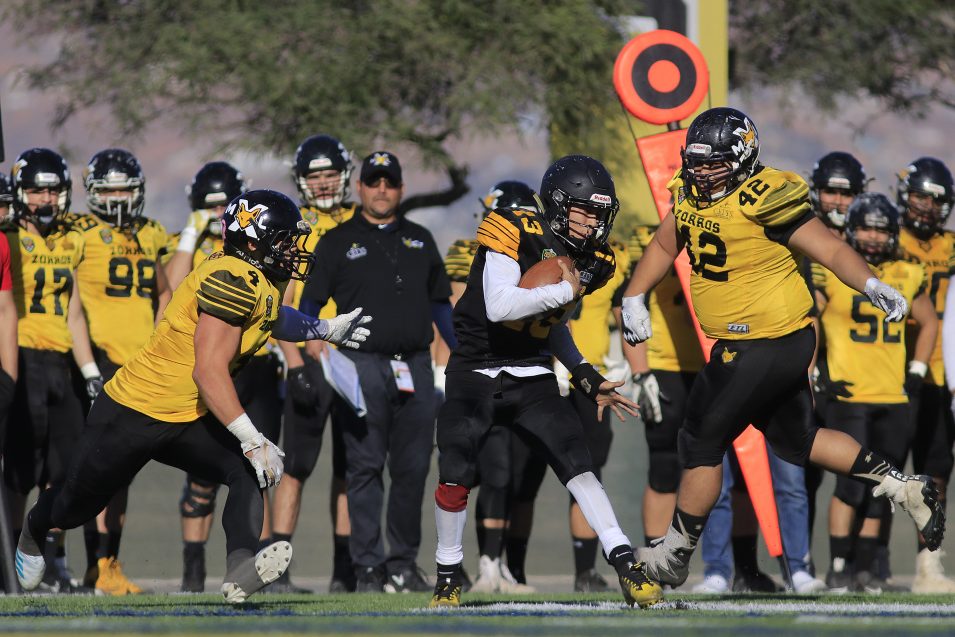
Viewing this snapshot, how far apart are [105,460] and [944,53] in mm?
15377

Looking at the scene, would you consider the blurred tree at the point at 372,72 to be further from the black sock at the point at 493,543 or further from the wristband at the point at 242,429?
the wristband at the point at 242,429

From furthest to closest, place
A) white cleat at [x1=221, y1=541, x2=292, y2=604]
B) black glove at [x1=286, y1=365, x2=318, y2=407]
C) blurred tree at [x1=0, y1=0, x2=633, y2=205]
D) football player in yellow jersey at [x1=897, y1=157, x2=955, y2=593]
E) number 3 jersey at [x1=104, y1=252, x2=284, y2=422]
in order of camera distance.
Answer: blurred tree at [x1=0, y1=0, x2=633, y2=205], football player in yellow jersey at [x1=897, y1=157, x2=955, y2=593], black glove at [x1=286, y1=365, x2=318, y2=407], number 3 jersey at [x1=104, y1=252, x2=284, y2=422], white cleat at [x1=221, y1=541, x2=292, y2=604]

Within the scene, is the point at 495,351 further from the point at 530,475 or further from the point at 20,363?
the point at 20,363

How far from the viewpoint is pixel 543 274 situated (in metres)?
5.38

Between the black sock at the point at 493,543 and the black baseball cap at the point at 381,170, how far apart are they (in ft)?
5.57

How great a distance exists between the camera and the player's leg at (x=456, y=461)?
5.55m

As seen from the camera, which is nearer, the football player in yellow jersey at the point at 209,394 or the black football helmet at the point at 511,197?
the football player in yellow jersey at the point at 209,394

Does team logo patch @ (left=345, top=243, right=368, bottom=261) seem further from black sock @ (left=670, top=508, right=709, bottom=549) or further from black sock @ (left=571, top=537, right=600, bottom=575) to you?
black sock @ (left=670, top=508, right=709, bottom=549)

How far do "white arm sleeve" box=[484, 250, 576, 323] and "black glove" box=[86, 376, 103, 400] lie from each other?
2585 millimetres

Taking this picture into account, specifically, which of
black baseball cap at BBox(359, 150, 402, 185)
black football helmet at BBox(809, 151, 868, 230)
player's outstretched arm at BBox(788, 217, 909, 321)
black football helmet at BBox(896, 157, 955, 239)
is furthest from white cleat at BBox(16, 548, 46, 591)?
black football helmet at BBox(896, 157, 955, 239)

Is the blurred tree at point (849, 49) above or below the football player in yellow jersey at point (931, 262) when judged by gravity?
above

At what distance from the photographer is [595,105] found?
53.7 ft

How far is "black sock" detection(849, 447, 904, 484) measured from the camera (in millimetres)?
5621

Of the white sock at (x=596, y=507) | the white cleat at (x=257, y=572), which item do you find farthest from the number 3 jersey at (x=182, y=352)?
the white sock at (x=596, y=507)
